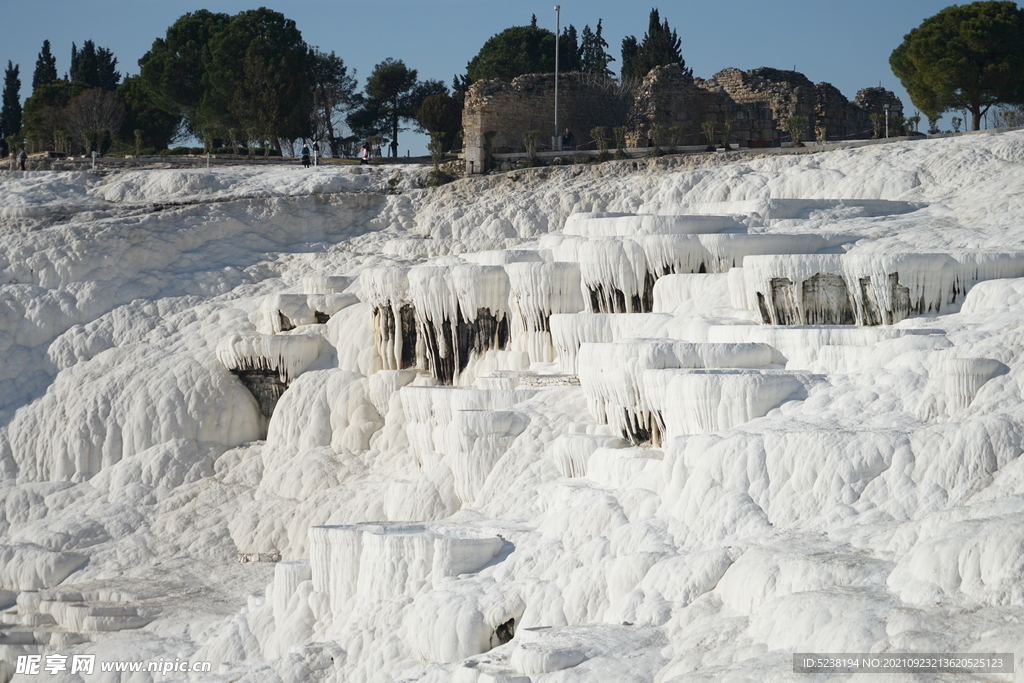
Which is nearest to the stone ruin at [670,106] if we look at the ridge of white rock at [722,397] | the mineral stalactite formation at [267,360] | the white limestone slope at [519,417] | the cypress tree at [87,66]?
the white limestone slope at [519,417]

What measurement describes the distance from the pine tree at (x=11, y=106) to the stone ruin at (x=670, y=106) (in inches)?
1348

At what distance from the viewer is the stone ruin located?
3150 centimetres

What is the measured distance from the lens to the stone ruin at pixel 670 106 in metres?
31.5

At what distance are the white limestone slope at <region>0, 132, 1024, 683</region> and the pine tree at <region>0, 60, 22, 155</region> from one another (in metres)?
32.6

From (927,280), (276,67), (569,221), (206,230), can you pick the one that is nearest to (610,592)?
(927,280)

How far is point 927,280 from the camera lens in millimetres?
15438

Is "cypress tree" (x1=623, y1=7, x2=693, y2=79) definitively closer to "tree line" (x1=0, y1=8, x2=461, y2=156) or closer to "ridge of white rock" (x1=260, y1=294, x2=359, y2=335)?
"tree line" (x1=0, y1=8, x2=461, y2=156)

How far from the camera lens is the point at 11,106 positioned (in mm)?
59750

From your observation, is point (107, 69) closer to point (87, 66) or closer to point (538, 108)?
point (87, 66)

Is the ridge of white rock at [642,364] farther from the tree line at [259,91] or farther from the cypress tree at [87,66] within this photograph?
the cypress tree at [87,66]

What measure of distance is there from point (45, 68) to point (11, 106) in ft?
8.12

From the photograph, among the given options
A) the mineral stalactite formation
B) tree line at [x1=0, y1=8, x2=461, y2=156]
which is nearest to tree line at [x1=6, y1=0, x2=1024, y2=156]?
tree line at [x1=0, y1=8, x2=461, y2=156]

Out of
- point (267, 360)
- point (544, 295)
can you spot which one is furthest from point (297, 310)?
point (544, 295)

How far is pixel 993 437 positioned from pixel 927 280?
463cm
